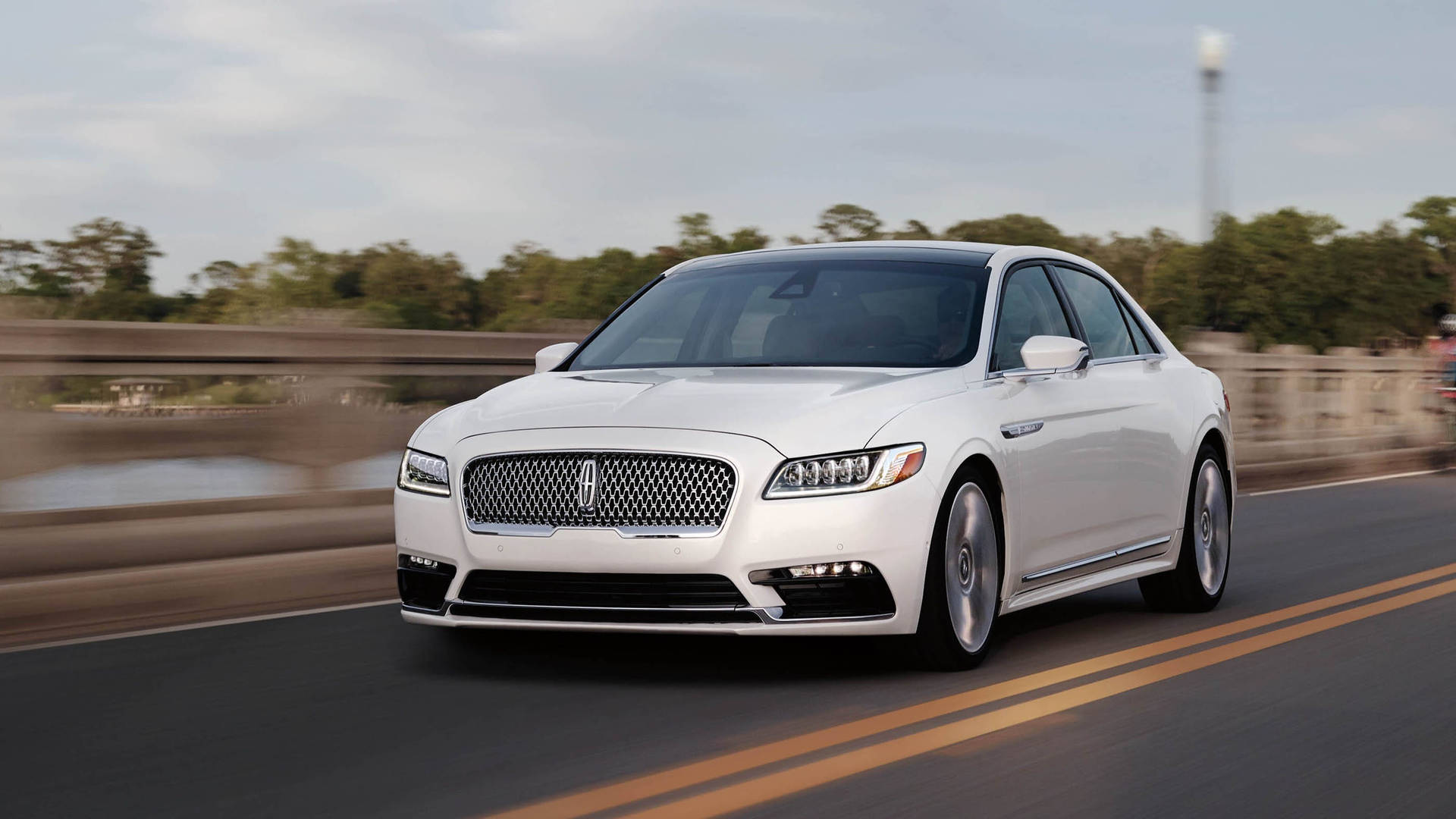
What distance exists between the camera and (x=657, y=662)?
6.53 meters

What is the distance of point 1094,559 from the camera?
24.7 feet

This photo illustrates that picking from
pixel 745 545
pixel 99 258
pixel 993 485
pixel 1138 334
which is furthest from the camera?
pixel 99 258

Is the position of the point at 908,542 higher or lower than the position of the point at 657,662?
higher

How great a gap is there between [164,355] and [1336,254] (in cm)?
18469

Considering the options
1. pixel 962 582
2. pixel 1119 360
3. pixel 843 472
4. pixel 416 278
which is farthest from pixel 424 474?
pixel 416 278

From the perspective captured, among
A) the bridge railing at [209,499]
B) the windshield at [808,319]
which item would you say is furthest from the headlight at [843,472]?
the bridge railing at [209,499]

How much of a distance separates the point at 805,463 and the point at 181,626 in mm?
3100

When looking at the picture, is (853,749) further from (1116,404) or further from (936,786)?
(1116,404)

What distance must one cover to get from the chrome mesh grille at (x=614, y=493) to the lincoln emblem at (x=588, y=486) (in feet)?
0.03

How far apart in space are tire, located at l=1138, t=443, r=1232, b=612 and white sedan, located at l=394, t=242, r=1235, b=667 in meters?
0.41

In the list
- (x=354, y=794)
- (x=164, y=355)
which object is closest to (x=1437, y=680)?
(x=354, y=794)

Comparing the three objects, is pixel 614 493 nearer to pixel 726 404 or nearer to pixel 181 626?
pixel 726 404

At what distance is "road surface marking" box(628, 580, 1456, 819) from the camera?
449 centimetres

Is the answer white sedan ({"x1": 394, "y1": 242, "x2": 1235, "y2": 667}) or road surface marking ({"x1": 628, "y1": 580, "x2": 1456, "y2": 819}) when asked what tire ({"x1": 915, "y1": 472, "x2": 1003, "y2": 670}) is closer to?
white sedan ({"x1": 394, "y1": 242, "x2": 1235, "y2": 667})
